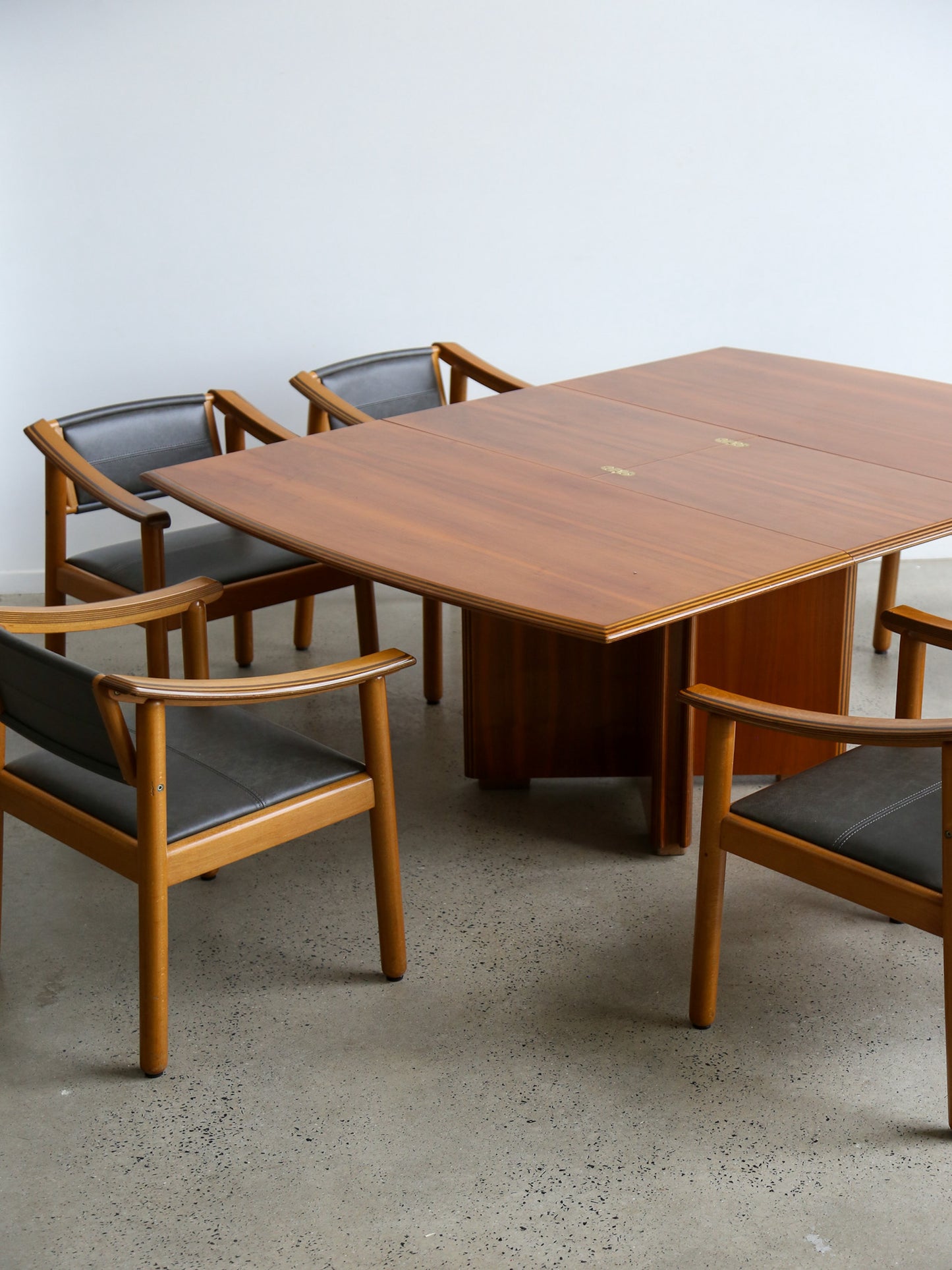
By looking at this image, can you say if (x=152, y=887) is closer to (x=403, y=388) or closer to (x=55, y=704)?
(x=55, y=704)

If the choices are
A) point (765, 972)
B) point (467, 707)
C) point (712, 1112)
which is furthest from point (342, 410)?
point (712, 1112)

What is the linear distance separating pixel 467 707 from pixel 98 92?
239cm

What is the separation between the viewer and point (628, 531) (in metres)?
2.47

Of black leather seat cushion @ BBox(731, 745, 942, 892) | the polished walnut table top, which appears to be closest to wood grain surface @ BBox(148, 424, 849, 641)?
the polished walnut table top

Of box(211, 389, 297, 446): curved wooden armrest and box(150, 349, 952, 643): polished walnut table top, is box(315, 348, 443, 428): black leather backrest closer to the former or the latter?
box(211, 389, 297, 446): curved wooden armrest

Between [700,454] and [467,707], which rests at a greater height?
[700,454]

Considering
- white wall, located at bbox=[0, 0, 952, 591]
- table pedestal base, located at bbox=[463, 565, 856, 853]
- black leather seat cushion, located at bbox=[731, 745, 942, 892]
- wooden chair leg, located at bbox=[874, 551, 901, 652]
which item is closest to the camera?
black leather seat cushion, located at bbox=[731, 745, 942, 892]

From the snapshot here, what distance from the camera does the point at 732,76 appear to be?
428cm

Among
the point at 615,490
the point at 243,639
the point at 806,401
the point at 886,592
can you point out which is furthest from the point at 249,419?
the point at 886,592

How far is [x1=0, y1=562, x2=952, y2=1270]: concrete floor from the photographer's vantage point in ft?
6.37

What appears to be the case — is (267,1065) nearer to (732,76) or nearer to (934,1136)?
(934,1136)

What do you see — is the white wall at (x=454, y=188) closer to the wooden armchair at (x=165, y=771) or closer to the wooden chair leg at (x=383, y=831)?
the wooden armchair at (x=165, y=771)

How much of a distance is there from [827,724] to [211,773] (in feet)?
3.31

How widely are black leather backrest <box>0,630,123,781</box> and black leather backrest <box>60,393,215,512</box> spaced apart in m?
1.28
